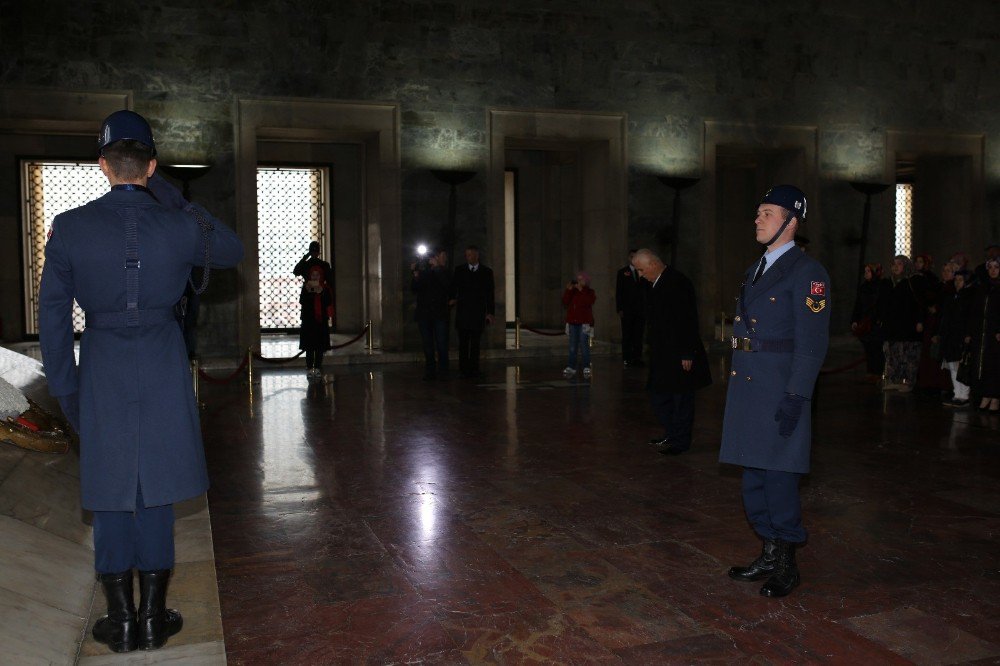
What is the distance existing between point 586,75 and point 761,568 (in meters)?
13.1

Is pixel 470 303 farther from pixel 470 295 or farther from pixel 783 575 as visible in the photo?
pixel 783 575

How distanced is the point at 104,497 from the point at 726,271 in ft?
67.5

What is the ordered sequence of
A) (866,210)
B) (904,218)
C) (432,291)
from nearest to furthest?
(432,291)
(866,210)
(904,218)

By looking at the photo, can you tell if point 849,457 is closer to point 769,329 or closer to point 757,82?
point 769,329

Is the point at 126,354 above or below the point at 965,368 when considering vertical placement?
above

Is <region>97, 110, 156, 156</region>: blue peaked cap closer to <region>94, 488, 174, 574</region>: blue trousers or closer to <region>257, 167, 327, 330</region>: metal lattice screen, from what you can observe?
<region>94, 488, 174, 574</region>: blue trousers

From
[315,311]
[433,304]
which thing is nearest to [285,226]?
[315,311]

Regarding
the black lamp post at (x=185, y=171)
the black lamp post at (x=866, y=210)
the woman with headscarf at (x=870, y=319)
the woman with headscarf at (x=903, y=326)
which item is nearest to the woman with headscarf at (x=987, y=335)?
the woman with headscarf at (x=903, y=326)

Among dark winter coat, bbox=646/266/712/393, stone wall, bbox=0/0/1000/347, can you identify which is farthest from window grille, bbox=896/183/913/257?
dark winter coat, bbox=646/266/712/393

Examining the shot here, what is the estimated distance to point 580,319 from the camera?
12.7 meters

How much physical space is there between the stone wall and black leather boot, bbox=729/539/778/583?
38.6 ft

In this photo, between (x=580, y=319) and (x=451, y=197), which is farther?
(x=451, y=197)

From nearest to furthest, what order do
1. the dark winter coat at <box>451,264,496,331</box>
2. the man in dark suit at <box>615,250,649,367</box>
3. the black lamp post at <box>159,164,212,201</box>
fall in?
1. the dark winter coat at <box>451,264,496,331</box>
2. the black lamp post at <box>159,164,212,201</box>
3. the man in dark suit at <box>615,250,649,367</box>

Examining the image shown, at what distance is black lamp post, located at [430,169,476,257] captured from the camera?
15273mm
